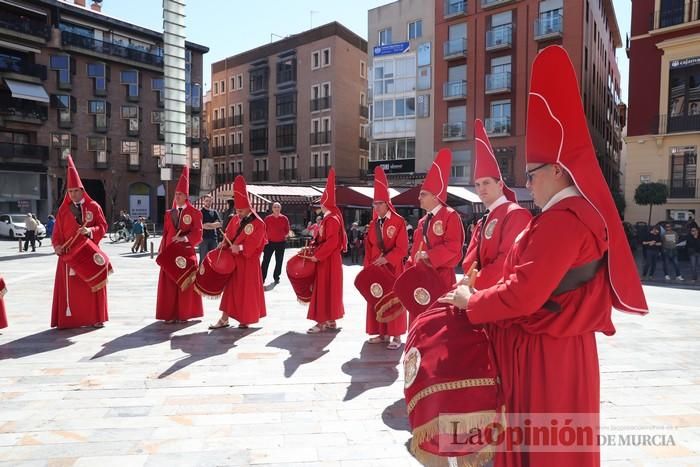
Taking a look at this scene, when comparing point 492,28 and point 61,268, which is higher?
point 492,28

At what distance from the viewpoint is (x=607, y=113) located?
137ft

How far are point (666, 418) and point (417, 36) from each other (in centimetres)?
3543

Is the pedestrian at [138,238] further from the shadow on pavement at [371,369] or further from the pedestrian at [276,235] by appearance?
the shadow on pavement at [371,369]

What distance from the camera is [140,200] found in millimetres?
43219

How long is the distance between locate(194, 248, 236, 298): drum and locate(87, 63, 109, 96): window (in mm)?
40468

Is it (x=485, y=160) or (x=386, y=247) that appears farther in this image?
(x=386, y=247)

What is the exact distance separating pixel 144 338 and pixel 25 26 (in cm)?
3975

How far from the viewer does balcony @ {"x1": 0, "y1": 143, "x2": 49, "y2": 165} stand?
35469 mm

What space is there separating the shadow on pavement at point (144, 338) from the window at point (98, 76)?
3997cm

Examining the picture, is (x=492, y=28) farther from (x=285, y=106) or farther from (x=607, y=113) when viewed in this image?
(x=285, y=106)

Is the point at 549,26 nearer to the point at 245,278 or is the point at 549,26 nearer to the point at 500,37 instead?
the point at 500,37

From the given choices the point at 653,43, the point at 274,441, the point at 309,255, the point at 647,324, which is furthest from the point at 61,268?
the point at 653,43

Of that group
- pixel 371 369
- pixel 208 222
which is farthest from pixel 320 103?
pixel 371 369

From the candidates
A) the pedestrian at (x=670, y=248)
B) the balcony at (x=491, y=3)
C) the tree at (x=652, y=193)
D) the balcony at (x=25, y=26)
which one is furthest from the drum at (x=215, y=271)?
the balcony at (x=25, y=26)
